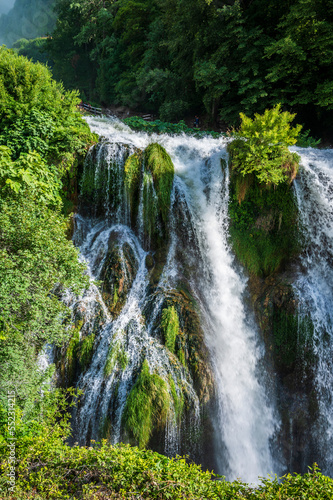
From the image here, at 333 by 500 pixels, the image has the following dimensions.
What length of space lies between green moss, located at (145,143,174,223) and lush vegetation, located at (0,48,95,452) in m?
2.62

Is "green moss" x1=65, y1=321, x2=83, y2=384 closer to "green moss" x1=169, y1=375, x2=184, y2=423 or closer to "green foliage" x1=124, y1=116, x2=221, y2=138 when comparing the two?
"green moss" x1=169, y1=375, x2=184, y2=423

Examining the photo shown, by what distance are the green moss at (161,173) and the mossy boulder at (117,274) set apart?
158 cm

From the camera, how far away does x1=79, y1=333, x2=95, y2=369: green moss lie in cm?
680

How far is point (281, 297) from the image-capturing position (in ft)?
27.3

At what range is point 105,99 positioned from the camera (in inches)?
976

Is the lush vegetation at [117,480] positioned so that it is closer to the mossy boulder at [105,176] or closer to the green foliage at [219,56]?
the mossy boulder at [105,176]

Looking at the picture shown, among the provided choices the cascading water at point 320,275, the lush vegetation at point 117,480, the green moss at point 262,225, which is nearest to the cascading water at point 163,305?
the green moss at point 262,225

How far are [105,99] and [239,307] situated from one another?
2304 cm

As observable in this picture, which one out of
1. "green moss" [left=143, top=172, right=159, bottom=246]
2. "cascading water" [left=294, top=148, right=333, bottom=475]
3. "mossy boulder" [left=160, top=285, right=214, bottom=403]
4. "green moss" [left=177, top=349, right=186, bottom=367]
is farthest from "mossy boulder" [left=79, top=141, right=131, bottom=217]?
"cascading water" [left=294, top=148, right=333, bottom=475]

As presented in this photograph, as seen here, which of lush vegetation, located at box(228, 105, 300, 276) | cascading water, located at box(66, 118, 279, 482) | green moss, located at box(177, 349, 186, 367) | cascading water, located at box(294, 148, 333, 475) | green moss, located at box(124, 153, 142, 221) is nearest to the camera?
cascading water, located at box(66, 118, 279, 482)

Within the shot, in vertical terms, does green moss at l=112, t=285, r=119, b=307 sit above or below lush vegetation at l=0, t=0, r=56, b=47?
below

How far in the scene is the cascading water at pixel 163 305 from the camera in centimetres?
650

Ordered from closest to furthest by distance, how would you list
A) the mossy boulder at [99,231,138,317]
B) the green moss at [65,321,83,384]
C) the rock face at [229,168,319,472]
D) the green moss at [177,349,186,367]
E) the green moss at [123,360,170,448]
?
the green moss at [123,360,170,448] < the green moss at [65,321,83,384] < the green moss at [177,349,186,367] < the rock face at [229,168,319,472] < the mossy boulder at [99,231,138,317]

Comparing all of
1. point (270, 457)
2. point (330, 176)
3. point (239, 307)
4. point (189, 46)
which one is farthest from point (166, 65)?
point (270, 457)
